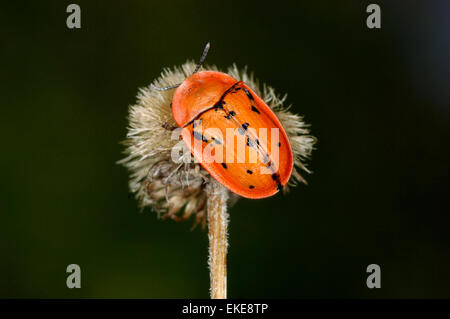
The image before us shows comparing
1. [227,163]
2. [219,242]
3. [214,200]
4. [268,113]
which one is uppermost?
[268,113]

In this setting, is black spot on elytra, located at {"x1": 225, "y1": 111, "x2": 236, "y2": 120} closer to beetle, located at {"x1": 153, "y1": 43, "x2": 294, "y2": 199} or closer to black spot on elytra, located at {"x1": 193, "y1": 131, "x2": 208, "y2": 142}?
beetle, located at {"x1": 153, "y1": 43, "x2": 294, "y2": 199}

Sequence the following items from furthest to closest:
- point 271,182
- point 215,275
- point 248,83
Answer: point 248,83
point 271,182
point 215,275

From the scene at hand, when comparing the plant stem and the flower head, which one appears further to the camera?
the flower head

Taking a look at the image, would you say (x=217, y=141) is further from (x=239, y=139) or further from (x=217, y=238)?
(x=217, y=238)

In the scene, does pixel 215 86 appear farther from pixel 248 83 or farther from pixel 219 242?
pixel 219 242

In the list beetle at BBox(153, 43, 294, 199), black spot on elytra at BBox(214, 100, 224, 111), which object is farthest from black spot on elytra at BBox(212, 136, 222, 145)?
black spot on elytra at BBox(214, 100, 224, 111)

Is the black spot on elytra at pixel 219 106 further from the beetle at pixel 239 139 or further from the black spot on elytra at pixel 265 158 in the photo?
the black spot on elytra at pixel 265 158

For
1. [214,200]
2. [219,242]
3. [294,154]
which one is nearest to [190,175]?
[214,200]
